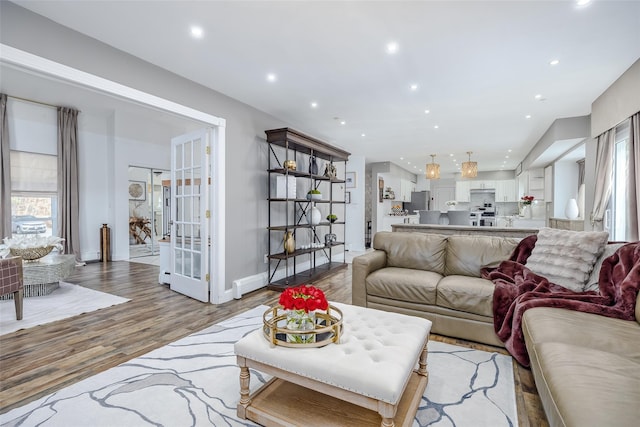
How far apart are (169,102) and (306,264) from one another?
3.36 m

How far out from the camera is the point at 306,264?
5.35 m

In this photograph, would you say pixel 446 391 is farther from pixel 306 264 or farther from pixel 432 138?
pixel 432 138

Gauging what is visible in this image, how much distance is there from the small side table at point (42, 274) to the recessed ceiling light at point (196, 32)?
340 centimetres

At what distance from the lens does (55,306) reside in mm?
3375

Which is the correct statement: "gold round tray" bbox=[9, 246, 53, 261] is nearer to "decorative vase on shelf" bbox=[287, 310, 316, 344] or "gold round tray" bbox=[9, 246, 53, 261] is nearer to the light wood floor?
the light wood floor

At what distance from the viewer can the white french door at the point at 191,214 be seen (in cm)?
364

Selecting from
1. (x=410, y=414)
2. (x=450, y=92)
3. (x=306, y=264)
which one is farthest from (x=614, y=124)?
(x=306, y=264)

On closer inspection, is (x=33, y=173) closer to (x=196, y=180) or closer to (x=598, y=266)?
(x=196, y=180)

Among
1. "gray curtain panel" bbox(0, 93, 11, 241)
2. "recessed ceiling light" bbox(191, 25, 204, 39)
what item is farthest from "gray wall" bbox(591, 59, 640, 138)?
"gray curtain panel" bbox(0, 93, 11, 241)

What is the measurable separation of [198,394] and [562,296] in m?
2.56

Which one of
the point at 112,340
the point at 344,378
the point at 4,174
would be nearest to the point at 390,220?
the point at 112,340

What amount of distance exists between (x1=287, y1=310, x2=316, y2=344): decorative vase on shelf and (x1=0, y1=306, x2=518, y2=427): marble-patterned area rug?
0.53 m

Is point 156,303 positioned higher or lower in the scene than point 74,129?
lower

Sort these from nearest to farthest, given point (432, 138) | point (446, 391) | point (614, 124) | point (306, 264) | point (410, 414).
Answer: point (410, 414) → point (446, 391) → point (614, 124) → point (306, 264) → point (432, 138)
